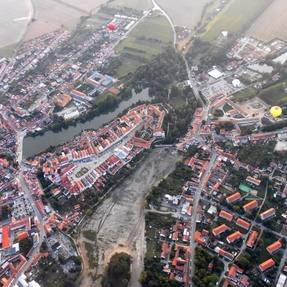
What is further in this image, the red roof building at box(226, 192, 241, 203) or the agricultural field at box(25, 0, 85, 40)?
the agricultural field at box(25, 0, 85, 40)

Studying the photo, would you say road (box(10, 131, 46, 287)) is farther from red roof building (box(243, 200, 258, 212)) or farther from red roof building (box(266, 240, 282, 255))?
red roof building (box(266, 240, 282, 255))

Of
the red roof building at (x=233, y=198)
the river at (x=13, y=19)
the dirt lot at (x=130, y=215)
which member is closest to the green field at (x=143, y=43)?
the dirt lot at (x=130, y=215)

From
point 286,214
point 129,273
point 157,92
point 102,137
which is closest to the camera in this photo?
point 129,273

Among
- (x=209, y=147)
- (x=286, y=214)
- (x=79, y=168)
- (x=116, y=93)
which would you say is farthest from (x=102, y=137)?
(x=286, y=214)

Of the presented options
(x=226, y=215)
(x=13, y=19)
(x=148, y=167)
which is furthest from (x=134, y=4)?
(x=226, y=215)

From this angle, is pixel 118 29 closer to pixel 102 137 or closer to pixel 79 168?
pixel 102 137

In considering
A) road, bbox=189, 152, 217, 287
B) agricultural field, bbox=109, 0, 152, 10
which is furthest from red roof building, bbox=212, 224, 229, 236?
agricultural field, bbox=109, 0, 152, 10
